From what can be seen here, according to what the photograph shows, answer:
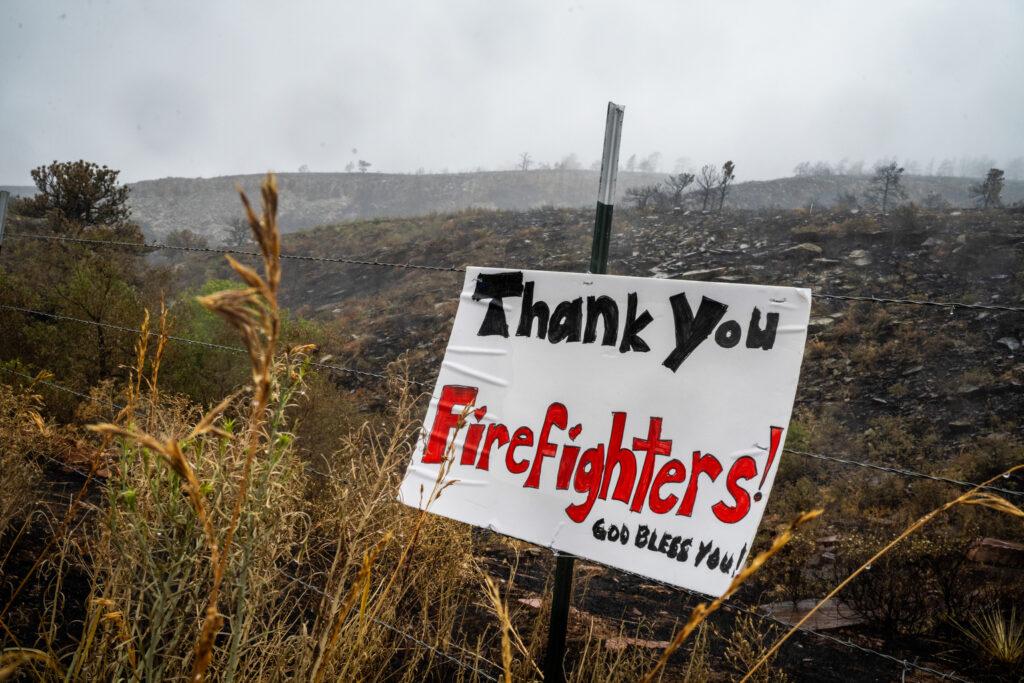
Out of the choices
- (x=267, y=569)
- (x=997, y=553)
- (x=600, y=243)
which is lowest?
(x=997, y=553)

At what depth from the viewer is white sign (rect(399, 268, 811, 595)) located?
154 centimetres

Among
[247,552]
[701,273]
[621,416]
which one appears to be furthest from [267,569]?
[701,273]

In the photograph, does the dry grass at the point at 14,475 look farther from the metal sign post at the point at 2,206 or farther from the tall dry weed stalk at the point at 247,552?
the metal sign post at the point at 2,206

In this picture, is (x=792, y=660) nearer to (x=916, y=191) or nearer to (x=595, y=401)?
(x=595, y=401)

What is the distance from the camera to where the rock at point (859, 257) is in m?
12.1

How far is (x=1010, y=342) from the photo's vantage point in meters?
8.77

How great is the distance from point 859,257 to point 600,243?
40.7ft

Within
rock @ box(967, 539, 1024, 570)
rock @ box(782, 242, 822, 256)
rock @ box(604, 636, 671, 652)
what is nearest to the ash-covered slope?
rock @ box(782, 242, 822, 256)

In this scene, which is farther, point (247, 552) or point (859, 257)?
point (859, 257)

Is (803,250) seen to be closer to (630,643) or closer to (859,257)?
(859,257)

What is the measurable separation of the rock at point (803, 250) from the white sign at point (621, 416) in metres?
12.8

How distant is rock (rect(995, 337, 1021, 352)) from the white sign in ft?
30.8

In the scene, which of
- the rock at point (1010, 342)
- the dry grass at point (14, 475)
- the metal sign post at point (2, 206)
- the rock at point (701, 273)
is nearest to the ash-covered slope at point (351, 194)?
the rock at point (701, 273)

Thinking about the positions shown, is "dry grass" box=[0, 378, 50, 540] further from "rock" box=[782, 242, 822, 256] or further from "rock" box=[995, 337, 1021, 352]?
"rock" box=[782, 242, 822, 256]
